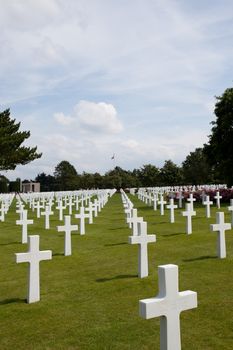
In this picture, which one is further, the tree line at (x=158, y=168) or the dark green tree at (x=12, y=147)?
the dark green tree at (x=12, y=147)

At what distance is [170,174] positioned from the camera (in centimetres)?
7206

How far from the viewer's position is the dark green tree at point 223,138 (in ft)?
91.4

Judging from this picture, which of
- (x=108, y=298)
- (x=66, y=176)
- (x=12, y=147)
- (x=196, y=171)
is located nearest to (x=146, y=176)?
(x=196, y=171)

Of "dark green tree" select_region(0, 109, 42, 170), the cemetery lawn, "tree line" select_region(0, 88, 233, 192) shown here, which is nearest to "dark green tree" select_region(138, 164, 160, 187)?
"tree line" select_region(0, 88, 233, 192)

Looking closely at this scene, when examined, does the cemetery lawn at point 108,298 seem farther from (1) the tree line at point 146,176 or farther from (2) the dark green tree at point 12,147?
(1) the tree line at point 146,176

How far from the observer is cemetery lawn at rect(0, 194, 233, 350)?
4.62 meters

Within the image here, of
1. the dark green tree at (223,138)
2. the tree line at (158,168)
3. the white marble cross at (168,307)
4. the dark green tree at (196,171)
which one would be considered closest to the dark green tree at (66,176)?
the tree line at (158,168)

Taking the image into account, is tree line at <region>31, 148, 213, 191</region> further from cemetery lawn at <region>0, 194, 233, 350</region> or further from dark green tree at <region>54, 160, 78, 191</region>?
cemetery lawn at <region>0, 194, 233, 350</region>

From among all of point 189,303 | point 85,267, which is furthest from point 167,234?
point 189,303

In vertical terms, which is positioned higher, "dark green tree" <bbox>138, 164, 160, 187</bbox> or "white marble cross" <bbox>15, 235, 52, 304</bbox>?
"dark green tree" <bbox>138, 164, 160, 187</bbox>

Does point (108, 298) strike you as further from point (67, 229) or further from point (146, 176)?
point (146, 176)

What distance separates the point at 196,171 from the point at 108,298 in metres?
65.2

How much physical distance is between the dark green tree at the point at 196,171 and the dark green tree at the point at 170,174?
39.9 inches

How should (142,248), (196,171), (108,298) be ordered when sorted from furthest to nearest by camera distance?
(196,171) < (142,248) < (108,298)
